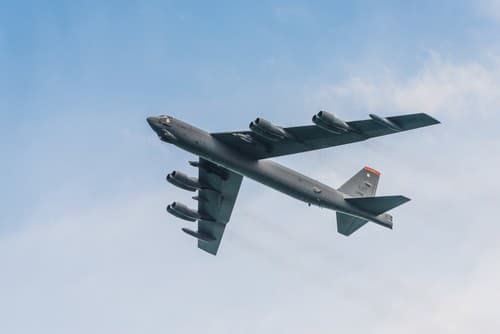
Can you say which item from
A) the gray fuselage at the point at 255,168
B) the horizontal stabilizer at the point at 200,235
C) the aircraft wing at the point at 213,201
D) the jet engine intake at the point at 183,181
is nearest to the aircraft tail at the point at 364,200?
the gray fuselage at the point at 255,168

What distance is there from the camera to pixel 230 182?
178 feet

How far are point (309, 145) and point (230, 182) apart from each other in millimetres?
8271

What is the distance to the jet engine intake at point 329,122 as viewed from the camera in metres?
44.7

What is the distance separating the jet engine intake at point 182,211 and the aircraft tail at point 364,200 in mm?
10972

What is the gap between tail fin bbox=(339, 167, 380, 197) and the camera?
176ft

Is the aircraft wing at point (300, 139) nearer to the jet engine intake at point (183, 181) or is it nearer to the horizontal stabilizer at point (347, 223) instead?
the jet engine intake at point (183, 181)

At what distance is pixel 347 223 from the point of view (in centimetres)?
5309

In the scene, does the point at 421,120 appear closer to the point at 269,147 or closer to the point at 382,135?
the point at 382,135

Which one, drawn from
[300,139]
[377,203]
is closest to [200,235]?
[300,139]

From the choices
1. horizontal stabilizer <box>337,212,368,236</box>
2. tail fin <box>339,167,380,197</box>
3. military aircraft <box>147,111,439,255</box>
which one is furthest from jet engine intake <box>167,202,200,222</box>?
tail fin <box>339,167,380,197</box>

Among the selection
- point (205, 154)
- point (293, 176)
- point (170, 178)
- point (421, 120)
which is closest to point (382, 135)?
point (421, 120)

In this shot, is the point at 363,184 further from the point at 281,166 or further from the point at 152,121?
the point at 152,121

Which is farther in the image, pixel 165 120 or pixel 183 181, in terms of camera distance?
pixel 183 181

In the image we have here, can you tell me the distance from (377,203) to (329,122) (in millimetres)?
8306
